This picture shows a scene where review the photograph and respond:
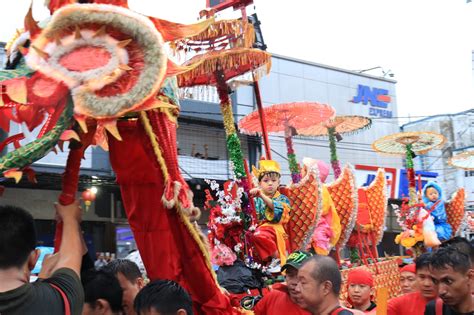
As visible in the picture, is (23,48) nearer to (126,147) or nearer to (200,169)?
(126,147)

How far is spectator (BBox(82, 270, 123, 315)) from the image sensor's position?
2217 mm

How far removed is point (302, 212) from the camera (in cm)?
561

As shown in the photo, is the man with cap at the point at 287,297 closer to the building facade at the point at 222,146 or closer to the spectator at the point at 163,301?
the spectator at the point at 163,301

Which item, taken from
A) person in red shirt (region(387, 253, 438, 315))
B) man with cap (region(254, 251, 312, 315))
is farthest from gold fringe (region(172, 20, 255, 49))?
person in red shirt (region(387, 253, 438, 315))

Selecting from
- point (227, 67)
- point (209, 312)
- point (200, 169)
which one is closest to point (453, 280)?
point (209, 312)

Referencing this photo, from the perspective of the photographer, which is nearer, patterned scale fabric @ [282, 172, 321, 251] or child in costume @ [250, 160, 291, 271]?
child in costume @ [250, 160, 291, 271]

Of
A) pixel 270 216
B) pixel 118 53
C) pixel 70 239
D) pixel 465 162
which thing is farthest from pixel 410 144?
pixel 70 239

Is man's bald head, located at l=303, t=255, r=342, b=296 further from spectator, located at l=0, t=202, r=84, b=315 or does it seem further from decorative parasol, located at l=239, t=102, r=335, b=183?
decorative parasol, located at l=239, t=102, r=335, b=183

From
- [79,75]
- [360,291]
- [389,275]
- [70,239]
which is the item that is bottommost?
[389,275]

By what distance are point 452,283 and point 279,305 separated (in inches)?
36.6

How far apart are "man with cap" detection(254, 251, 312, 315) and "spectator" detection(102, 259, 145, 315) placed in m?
0.78

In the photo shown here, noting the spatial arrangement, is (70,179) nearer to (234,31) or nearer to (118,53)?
(118,53)

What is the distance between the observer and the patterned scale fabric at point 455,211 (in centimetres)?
875

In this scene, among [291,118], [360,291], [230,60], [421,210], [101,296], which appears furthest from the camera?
[421,210]
